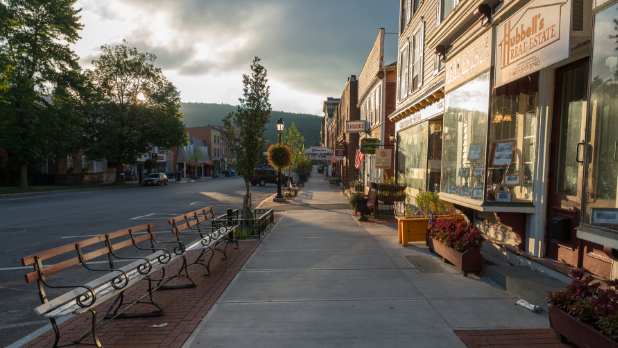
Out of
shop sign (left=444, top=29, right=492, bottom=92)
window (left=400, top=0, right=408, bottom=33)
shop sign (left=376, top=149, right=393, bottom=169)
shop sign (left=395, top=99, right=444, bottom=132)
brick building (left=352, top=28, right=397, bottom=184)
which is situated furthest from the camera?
brick building (left=352, top=28, right=397, bottom=184)

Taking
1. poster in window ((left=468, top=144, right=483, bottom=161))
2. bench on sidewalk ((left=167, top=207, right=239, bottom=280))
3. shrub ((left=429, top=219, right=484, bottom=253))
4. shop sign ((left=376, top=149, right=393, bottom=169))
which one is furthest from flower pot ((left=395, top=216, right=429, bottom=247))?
shop sign ((left=376, top=149, right=393, bottom=169))

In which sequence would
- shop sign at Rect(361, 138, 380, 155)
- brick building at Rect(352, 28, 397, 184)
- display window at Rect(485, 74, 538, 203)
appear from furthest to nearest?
brick building at Rect(352, 28, 397, 184), shop sign at Rect(361, 138, 380, 155), display window at Rect(485, 74, 538, 203)

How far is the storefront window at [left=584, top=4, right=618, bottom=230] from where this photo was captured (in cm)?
348

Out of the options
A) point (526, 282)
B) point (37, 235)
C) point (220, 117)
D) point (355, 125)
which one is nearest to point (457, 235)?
point (526, 282)

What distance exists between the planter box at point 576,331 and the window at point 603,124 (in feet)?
3.32

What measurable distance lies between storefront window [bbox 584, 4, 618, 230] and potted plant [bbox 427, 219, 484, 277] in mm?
2000

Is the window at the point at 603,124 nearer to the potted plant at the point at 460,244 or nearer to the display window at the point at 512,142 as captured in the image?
the display window at the point at 512,142

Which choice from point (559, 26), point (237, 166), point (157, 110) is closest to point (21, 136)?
point (157, 110)

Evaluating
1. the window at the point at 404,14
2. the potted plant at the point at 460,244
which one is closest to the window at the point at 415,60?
the window at the point at 404,14

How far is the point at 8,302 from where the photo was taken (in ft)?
15.6

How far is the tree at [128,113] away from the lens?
114ft

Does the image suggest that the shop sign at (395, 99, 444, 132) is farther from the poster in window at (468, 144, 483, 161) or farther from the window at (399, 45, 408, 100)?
the poster in window at (468, 144, 483, 161)

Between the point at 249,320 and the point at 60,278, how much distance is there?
13.2 feet

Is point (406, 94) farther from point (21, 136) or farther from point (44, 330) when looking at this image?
point (21, 136)
